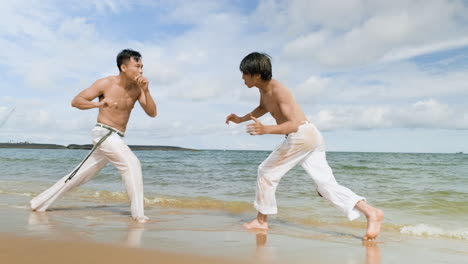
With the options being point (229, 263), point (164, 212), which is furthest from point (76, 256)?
point (164, 212)

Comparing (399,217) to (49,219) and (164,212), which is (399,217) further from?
(49,219)

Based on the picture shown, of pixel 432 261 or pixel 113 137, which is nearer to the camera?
pixel 432 261

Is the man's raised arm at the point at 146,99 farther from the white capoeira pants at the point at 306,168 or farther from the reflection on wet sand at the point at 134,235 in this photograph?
the white capoeira pants at the point at 306,168

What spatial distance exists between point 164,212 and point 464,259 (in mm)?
3716

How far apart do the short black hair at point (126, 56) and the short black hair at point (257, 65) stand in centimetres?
138

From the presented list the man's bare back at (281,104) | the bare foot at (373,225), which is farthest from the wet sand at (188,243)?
the man's bare back at (281,104)

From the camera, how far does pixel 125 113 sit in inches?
185

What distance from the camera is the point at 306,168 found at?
13.6 ft

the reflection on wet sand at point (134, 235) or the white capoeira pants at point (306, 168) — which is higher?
the white capoeira pants at point (306, 168)

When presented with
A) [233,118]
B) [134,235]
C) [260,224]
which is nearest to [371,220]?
[260,224]

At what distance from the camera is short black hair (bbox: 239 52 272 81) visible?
4004 mm

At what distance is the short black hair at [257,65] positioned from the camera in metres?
4.00

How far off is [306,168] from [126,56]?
8.08 ft

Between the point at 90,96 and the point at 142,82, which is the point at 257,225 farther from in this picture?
the point at 90,96
